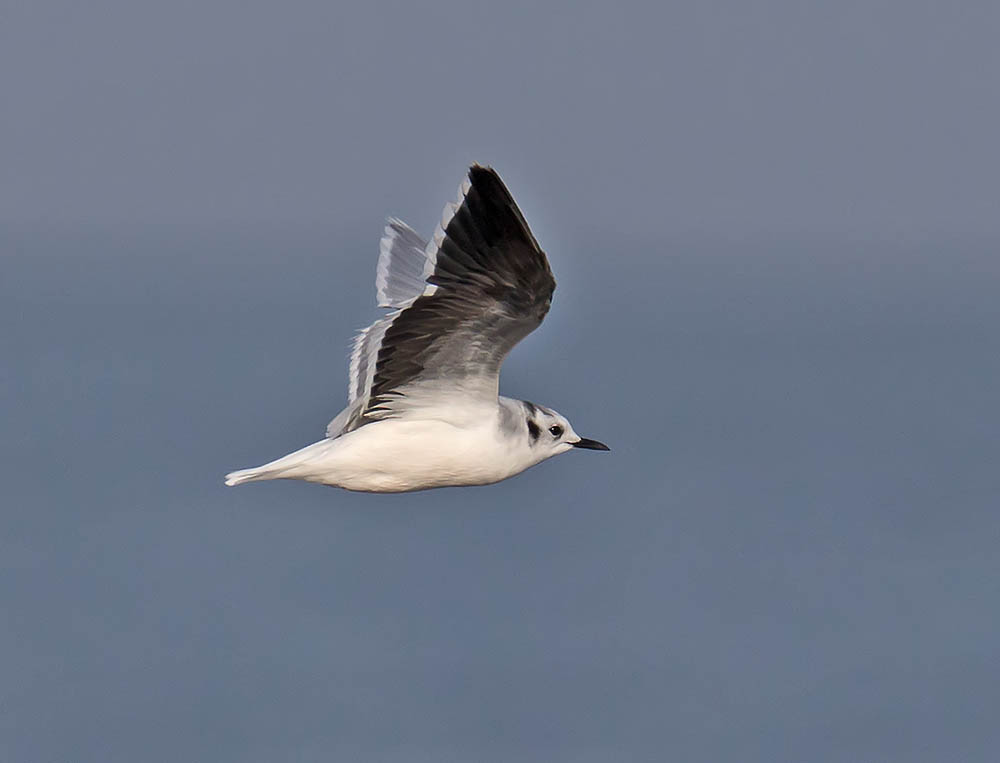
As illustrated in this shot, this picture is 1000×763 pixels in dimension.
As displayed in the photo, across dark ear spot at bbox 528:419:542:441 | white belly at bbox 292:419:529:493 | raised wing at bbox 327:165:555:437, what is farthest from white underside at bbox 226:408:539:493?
dark ear spot at bbox 528:419:542:441

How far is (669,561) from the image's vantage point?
194125mm

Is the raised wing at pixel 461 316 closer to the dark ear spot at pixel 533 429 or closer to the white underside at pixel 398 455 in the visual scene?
the white underside at pixel 398 455

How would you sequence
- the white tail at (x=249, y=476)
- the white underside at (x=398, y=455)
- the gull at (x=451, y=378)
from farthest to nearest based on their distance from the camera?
the white underside at (x=398, y=455), the white tail at (x=249, y=476), the gull at (x=451, y=378)

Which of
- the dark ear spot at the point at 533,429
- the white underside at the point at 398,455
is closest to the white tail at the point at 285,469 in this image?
the white underside at the point at 398,455

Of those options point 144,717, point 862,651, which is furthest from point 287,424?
point 862,651

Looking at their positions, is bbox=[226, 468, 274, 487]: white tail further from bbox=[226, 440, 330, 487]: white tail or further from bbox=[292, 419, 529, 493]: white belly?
bbox=[292, 419, 529, 493]: white belly

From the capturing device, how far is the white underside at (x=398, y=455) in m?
13.8

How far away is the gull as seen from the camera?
1195cm

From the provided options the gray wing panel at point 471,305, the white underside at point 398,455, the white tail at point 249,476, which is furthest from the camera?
the white underside at point 398,455

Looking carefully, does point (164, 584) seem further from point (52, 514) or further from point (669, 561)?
point (669, 561)

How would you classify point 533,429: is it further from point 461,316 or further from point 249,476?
point 249,476

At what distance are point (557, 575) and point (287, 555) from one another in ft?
99.8

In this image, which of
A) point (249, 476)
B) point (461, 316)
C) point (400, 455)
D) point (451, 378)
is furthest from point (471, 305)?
point (249, 476)

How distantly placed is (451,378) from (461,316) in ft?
3.17
